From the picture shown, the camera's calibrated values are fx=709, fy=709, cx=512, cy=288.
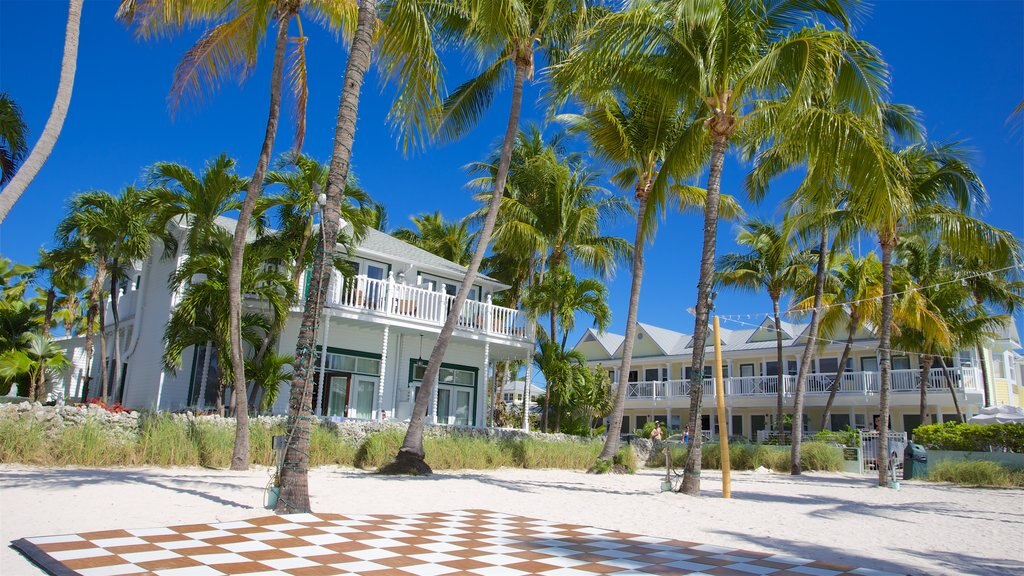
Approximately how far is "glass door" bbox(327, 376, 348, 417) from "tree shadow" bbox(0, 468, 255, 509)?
344 inches

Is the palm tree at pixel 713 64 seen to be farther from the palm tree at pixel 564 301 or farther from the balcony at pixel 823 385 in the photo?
the balcony at pixel 823 385

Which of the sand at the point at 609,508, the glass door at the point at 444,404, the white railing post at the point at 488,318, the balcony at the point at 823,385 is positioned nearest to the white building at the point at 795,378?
the balcony at the point at 823,385

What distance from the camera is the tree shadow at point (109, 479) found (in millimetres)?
9391

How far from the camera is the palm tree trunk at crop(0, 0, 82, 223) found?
7598 mm

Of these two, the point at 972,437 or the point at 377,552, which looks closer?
the point at 377,552

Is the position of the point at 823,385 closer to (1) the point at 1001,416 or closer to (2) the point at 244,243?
(1) the point at 1001,416

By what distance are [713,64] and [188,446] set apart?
485 inches

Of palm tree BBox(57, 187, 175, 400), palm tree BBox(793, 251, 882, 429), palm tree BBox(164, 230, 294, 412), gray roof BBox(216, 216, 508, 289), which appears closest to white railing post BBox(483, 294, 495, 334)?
gray roof BBox(216, 216, 508, 289)

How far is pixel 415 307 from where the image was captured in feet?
69.1

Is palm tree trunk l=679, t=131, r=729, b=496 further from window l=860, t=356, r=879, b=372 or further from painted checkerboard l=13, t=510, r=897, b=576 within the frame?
window l=860, t=356, r=879, b=372

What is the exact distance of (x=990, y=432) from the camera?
70.3 ft

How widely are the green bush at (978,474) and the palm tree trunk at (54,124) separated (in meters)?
21.7

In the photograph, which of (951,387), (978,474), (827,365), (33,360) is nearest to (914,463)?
(978,474)

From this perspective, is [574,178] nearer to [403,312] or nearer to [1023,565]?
[403,312]
